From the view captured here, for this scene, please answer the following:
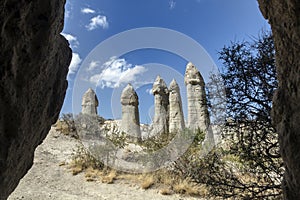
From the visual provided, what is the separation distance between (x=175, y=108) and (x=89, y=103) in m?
6.30

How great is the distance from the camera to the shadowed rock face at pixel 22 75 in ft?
5.43

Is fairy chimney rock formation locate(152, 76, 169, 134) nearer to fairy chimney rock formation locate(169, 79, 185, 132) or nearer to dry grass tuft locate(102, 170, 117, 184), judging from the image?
fairy chimney rock formation locate(169, 79, 185, 132)

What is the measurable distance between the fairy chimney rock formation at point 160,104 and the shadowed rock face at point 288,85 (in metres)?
13.7

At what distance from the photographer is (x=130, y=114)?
15.8 m

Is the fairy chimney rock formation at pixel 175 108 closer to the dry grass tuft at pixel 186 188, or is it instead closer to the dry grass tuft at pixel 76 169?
the dry grass tuft at pixel 76 169

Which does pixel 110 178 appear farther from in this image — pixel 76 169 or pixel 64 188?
pixel 76 169

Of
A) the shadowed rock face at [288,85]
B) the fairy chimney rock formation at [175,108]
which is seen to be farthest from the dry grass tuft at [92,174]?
the shadowed rock face at [288,85]

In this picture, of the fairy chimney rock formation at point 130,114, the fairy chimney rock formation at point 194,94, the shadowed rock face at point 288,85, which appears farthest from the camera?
the fairy chimney rock formation at point 130,114

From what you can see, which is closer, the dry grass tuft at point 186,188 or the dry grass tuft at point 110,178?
the dry grass tuft at point 186,188

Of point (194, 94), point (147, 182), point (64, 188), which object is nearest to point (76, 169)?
point (64, 188)

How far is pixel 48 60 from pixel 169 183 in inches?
281

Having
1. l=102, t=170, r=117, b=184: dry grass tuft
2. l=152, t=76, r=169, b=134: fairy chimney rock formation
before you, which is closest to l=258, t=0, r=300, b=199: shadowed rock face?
l=102, t=170, r=117, b=184: dry grass tuft

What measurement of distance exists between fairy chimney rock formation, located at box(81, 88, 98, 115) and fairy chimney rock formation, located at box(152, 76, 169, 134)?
4.54m

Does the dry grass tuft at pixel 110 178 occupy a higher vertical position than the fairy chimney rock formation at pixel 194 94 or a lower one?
lower
